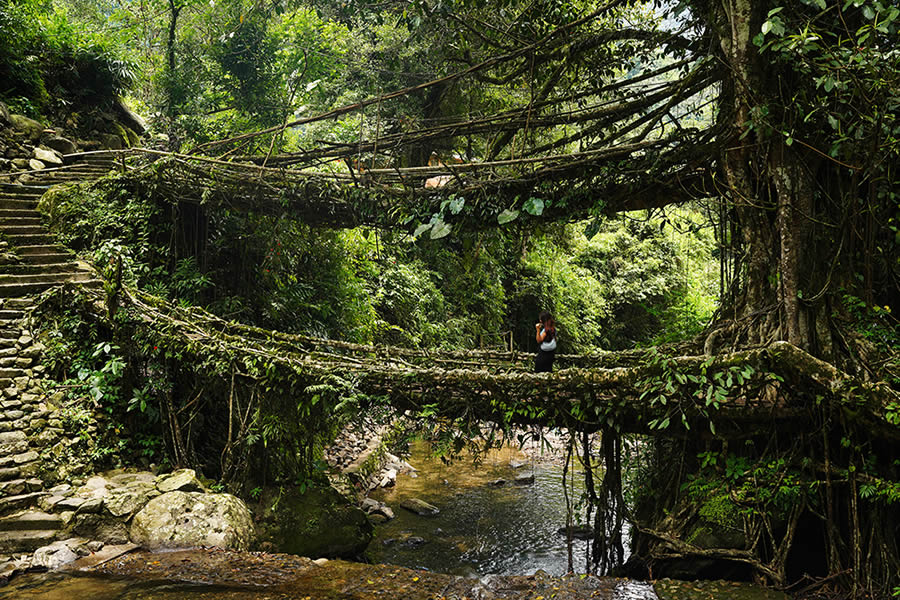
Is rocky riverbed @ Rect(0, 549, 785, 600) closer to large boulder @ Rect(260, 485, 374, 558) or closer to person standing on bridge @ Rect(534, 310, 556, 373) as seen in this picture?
large boulder @ Rect(260, 485, 374, 558)

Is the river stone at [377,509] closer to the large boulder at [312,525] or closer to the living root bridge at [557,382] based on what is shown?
the large boulder at [312,525]

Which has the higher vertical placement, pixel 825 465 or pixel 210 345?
pixel 210 345

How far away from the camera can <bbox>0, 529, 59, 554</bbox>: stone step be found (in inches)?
182

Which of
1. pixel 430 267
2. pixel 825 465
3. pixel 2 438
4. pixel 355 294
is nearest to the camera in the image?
pixel 825 465

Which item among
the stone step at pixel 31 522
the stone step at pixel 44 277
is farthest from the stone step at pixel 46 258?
the stone step at pixel 31 522

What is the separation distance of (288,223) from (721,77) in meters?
6.93

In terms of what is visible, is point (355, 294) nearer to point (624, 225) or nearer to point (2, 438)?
point (2, 438)

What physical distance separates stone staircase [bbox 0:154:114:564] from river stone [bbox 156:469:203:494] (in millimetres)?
854

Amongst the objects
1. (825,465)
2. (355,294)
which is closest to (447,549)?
(825,465)

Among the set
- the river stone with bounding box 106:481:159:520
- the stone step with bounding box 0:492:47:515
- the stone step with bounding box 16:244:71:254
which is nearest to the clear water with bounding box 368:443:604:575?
the river stone with bounding box 106:481:159:520

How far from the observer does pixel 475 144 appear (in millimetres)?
12820

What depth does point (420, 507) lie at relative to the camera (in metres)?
8.05

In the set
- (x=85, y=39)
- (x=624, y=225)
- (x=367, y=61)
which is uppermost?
(x=85, y=39)

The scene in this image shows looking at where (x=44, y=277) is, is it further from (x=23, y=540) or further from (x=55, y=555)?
(x=55, y=555)
